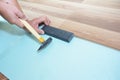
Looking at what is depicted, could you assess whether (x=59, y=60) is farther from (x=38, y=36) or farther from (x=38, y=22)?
(x=38, y=22)

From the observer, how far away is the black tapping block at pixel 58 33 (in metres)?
0.85

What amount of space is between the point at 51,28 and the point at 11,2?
0.29 metres

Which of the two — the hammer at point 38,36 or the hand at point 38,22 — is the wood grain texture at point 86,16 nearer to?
the hand at point 38,22

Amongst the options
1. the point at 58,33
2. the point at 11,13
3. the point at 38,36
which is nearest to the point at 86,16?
the point at 58,33

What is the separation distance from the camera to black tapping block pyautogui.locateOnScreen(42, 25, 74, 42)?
2.79ft

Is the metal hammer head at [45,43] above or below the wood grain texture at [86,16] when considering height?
above

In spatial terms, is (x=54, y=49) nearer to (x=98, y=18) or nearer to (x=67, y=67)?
(x=67, y=67)

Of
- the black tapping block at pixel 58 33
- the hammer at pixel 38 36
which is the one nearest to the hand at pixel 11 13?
the hammer at pixel 38 36

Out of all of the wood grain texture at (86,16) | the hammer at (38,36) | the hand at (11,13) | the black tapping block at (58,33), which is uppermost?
the hand at (11,13)

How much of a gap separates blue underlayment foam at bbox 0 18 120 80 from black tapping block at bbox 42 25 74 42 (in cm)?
2

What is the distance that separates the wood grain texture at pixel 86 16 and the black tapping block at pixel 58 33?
44 millimetres

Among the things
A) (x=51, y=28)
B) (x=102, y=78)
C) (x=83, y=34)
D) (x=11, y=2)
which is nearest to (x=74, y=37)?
(x=83, y=34)

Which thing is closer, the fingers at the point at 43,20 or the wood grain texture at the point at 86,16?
the wood grain texture at the point at 86,16

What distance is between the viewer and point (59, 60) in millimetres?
768
